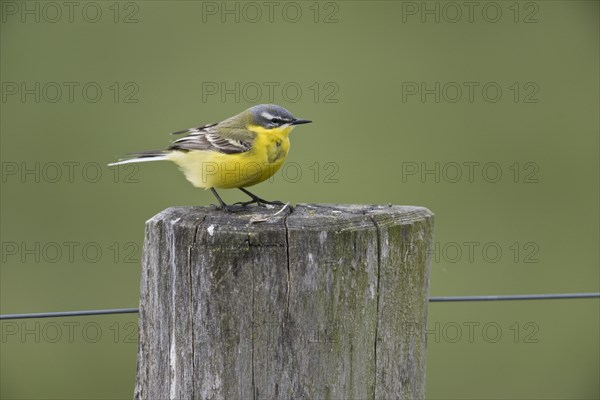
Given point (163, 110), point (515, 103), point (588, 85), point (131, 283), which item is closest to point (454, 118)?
point (515, 103)

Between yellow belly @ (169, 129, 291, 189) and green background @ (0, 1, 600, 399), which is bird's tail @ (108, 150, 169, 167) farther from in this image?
green background @ (0, 1, 600, 399)

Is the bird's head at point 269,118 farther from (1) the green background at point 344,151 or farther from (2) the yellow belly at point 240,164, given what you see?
(1) the green background at point 344,151

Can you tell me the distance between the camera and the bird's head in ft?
17.5

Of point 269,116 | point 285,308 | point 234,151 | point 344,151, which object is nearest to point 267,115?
point 269,116

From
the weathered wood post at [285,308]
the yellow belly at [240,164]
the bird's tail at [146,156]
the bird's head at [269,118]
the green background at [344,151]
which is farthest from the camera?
the green background at [344,151]

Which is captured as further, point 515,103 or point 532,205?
point 515,103

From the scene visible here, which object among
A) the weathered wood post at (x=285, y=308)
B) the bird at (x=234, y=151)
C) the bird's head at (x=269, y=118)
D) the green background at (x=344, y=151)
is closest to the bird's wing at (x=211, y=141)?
the bird at (x=234, y=151)

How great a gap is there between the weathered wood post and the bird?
6.98 ft

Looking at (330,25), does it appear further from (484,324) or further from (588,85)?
(484,324)

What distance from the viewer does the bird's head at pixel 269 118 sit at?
17.5ft

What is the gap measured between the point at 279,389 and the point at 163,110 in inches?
236

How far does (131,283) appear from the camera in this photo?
302 inches

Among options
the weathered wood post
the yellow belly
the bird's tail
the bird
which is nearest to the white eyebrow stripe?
the bird

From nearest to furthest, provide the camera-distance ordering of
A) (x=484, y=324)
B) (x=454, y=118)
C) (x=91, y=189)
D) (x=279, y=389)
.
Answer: (x=279, y=389) < (x=484, y=324) < (x=91, y=189) < (x=454, y=118)
